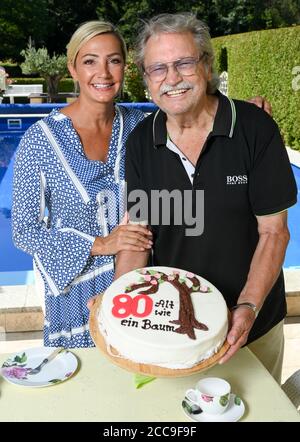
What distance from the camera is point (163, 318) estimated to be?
1330 millimetres

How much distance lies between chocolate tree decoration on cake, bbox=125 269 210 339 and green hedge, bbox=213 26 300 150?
729 cm

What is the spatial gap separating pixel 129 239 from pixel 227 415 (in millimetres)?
690

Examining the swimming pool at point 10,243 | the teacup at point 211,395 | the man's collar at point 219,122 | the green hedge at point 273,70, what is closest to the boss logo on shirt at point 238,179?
the man's collar at point 219,122

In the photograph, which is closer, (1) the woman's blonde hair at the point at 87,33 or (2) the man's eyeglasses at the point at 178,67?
(2) the man's eyeglasses at the point at 178,67

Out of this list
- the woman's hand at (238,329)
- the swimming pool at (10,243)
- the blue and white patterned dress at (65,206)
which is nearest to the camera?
the woman's hand at (238,329)

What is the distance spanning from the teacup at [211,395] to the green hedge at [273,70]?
7.47 meters

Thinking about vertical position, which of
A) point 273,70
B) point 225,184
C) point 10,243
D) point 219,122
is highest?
point 219,122

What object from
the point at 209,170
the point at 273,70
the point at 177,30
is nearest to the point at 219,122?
the point at 209,170

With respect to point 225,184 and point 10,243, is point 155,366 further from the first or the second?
point 10,243

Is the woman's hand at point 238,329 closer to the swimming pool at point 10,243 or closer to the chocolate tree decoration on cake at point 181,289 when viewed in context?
the chocolate tree decoration on cake at point 181,289

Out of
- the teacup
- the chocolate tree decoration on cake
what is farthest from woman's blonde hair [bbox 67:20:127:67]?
the teacup

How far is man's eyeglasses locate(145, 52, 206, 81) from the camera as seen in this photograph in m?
1.61

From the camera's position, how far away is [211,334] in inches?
50.6

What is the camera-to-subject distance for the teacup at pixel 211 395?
127 cm
